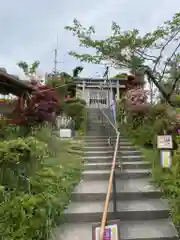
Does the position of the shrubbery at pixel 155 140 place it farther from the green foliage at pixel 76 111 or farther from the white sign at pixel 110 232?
the green foliage at pixel 76 111

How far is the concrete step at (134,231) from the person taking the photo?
3.18 metres

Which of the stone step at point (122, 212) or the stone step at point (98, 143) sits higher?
the stone step at point (98, 143)

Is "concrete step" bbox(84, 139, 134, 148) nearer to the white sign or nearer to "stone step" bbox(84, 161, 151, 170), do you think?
"stone step" bbox(84, 161, 151, 170)

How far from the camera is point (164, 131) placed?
5.43 m

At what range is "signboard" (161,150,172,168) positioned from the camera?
462cm

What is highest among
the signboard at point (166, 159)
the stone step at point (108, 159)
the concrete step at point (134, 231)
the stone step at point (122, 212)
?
the signboard at point (166, 159)

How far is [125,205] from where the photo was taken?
389cm

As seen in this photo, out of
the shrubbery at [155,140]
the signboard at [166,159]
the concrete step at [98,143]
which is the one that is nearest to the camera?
the shrubbery at [155,140]

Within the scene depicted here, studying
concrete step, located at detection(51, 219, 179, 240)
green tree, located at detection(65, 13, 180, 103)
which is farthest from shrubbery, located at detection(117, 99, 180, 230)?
green tree, located at detection(65, 13, 180, 103)

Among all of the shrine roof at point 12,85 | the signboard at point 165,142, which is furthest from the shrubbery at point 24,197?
the shrine roof at point 12,85

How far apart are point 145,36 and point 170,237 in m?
8.18

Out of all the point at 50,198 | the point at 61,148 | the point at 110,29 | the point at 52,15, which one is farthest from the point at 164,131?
the point at 110,29

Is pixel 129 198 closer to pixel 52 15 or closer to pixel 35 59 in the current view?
pixel 52 15

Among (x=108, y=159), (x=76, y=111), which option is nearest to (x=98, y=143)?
(x=108, y=159)
